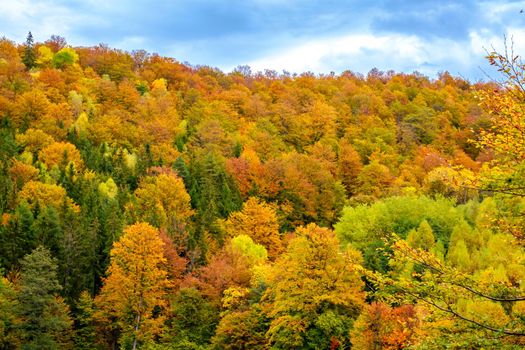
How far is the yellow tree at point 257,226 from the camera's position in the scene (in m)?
56.6

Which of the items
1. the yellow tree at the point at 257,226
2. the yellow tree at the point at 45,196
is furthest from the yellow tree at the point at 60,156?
the yellow tree at the point at 257,226

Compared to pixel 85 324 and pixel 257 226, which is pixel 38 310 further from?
pixel 257 226

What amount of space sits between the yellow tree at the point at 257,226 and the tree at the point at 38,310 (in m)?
20.8

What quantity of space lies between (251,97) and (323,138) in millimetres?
22772

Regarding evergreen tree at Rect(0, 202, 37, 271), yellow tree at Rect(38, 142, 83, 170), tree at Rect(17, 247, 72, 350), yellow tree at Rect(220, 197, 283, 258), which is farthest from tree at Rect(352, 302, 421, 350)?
yellow tree at Rect(38, 142, 83, 170)

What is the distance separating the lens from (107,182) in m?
59.8

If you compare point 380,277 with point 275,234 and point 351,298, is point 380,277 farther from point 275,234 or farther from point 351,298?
point 275,234

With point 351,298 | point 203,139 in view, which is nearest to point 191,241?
point 351,298

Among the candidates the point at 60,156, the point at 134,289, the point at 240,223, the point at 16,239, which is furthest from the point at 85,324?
the point at 60,156

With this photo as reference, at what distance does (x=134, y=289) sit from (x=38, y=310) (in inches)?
268

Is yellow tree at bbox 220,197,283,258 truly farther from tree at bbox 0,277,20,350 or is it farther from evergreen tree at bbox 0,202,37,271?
tree at bbox 0,277,20,350

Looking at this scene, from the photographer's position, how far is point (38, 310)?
37.3 metres

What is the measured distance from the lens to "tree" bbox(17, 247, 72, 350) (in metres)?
36.8

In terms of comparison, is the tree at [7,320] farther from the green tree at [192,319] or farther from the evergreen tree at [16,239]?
the green tree at [192,319]
